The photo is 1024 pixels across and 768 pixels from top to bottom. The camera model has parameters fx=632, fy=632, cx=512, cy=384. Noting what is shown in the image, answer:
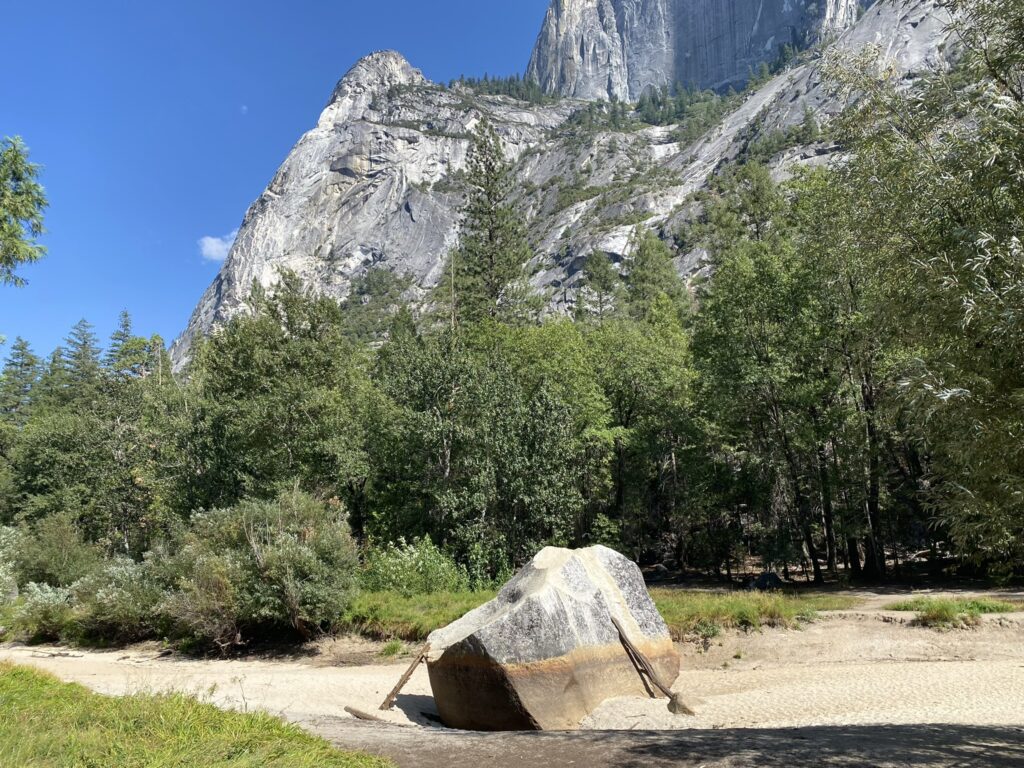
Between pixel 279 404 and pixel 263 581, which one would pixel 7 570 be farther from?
pixel 263 581

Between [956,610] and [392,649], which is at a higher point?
[956,610]

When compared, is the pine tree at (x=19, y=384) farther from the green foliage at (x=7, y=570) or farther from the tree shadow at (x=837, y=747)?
the tree shadow at (x=837, y=747)

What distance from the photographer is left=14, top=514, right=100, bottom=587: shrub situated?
30031 mm

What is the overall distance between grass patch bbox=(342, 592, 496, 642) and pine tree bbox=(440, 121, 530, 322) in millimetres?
25881

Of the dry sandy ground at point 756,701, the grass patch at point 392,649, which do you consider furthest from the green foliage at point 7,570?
the grass patch at point 392,649

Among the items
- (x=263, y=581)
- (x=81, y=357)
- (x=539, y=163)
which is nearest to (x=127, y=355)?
(x=81, y=357)

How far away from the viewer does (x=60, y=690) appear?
8.80 m

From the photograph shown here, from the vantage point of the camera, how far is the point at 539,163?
6412 inches

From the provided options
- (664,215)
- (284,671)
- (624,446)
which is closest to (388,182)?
(664,215)

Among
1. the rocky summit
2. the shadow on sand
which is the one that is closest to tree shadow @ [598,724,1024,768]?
the shadow on sand

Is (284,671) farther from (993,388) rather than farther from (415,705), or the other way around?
(993,388)

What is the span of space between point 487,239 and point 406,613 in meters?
33.5

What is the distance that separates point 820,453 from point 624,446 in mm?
8226

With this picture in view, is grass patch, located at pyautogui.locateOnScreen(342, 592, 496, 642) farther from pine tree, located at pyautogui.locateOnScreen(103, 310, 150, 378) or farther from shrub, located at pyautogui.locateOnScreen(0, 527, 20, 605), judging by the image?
pine tree, located at pyautogui.locateOnScreen(103, 310, 150, 378)
